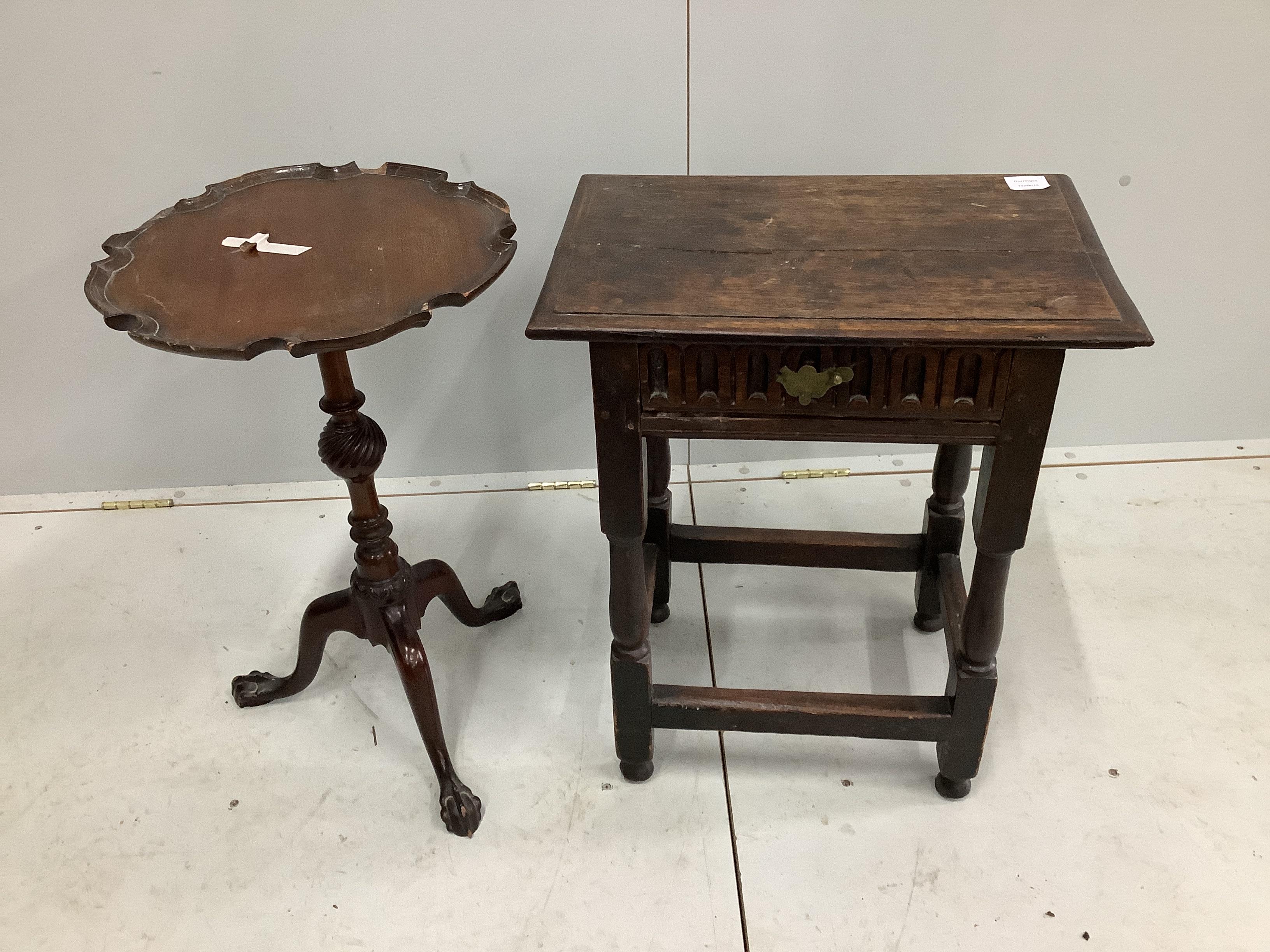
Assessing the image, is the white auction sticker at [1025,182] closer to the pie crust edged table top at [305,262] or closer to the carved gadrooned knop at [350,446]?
the pie crust edged table top at [305,262]

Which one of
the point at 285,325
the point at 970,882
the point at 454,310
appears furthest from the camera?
the point at 454,310

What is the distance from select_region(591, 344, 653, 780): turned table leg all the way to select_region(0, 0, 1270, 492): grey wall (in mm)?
763

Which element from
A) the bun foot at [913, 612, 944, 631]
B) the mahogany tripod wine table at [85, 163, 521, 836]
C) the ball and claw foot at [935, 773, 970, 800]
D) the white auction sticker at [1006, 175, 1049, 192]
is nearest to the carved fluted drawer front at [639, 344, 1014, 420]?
the mahogany tripod wine table at [85, 163, 521, 836]

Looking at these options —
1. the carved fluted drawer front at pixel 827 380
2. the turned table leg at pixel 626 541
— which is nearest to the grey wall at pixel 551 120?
the turned table leg at pixel 626 541

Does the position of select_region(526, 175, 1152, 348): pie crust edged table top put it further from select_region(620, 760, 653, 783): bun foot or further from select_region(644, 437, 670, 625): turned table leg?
select_region(620, 760, 653, 783): bun foot

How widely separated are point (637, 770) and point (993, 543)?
70 centimetres

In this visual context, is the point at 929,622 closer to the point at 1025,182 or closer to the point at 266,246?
the point at 1025,182

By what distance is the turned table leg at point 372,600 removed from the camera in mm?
1563

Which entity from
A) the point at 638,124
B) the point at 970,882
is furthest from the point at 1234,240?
the point at 970,882

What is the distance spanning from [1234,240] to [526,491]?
1676 millimetres

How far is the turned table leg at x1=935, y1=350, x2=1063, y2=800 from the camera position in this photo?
1.29 meters

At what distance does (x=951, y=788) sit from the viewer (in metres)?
1.69

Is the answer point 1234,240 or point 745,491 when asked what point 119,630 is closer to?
point 745,491

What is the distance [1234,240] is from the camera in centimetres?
225
